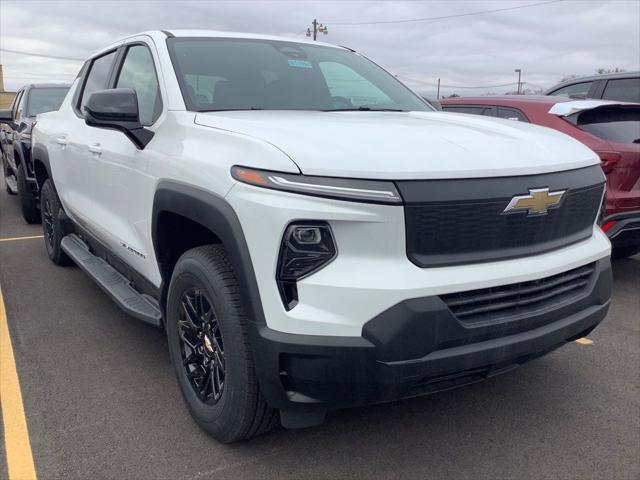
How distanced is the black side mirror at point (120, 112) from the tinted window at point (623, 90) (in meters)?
6.22

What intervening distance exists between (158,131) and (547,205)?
1.89 meters

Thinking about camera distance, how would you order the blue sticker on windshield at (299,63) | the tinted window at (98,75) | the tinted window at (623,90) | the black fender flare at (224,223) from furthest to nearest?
1. the tinted window at (623,90)
2. the tinted window at (98,75)
3. the blue sticker on windshield at (299,63)
4. the black fender flare at (224,223)

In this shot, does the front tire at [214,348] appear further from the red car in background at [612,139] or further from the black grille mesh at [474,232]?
the red car in background at [612,139]

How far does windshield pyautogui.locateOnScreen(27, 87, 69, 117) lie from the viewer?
854 centimetres

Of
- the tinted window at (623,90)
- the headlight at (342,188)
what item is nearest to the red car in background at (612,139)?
the tinted window at (623,90)

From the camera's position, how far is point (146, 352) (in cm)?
375

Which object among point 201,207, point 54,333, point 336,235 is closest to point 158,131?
point 201,207

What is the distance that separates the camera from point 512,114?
5.83 meters

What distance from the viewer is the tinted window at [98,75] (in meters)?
4.20

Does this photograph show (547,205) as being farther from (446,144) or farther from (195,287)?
(195,287)

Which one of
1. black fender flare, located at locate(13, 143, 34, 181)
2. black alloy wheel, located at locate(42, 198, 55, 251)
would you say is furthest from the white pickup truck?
black fender flare, located at locate(13, 143, 34, 181)

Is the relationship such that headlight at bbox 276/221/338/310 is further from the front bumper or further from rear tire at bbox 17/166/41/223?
rear tire at bbox 17/166/41/223

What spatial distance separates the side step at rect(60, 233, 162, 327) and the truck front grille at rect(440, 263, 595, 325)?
1.67 meters

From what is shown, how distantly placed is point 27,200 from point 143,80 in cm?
494
